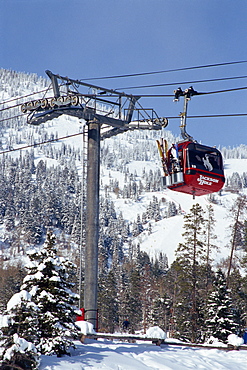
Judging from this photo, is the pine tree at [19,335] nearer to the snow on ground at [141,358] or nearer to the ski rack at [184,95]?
the snow on ground at [141,358]

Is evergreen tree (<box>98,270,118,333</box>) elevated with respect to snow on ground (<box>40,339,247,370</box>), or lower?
lower

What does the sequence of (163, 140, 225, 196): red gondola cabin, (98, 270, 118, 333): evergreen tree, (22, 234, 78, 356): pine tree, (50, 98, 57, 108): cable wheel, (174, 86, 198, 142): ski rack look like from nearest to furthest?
(22, 234, 78, 356): pine tree
(174, 86, 198, 142): ski rack
(163, 140, 225, 196): red gondola cabin
(50, 98, 57, 108): cable wheel
(98, 270, 118, 333): evergreen tree

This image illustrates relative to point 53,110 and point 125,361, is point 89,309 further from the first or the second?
point 53,110

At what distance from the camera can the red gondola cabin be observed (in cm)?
2366

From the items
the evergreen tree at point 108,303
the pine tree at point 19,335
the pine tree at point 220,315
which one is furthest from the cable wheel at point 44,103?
the evergreen tree at point 108,303

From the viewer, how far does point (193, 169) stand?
23672 millimetres

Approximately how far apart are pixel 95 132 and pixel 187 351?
12.1 metres

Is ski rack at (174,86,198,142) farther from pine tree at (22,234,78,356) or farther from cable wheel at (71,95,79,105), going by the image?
pine tree at (22,234,78,356)

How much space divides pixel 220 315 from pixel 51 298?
82.5 ft

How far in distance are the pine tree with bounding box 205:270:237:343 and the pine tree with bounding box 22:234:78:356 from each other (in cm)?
2350

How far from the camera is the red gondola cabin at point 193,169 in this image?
23.7 metres

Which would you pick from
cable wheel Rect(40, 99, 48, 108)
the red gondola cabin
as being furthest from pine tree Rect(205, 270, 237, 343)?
cable wheel Rect(40, 99, 48, 108)

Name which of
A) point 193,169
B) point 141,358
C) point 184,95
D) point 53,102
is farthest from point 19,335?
point 53,102

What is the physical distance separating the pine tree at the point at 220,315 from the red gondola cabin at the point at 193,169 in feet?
56.8
